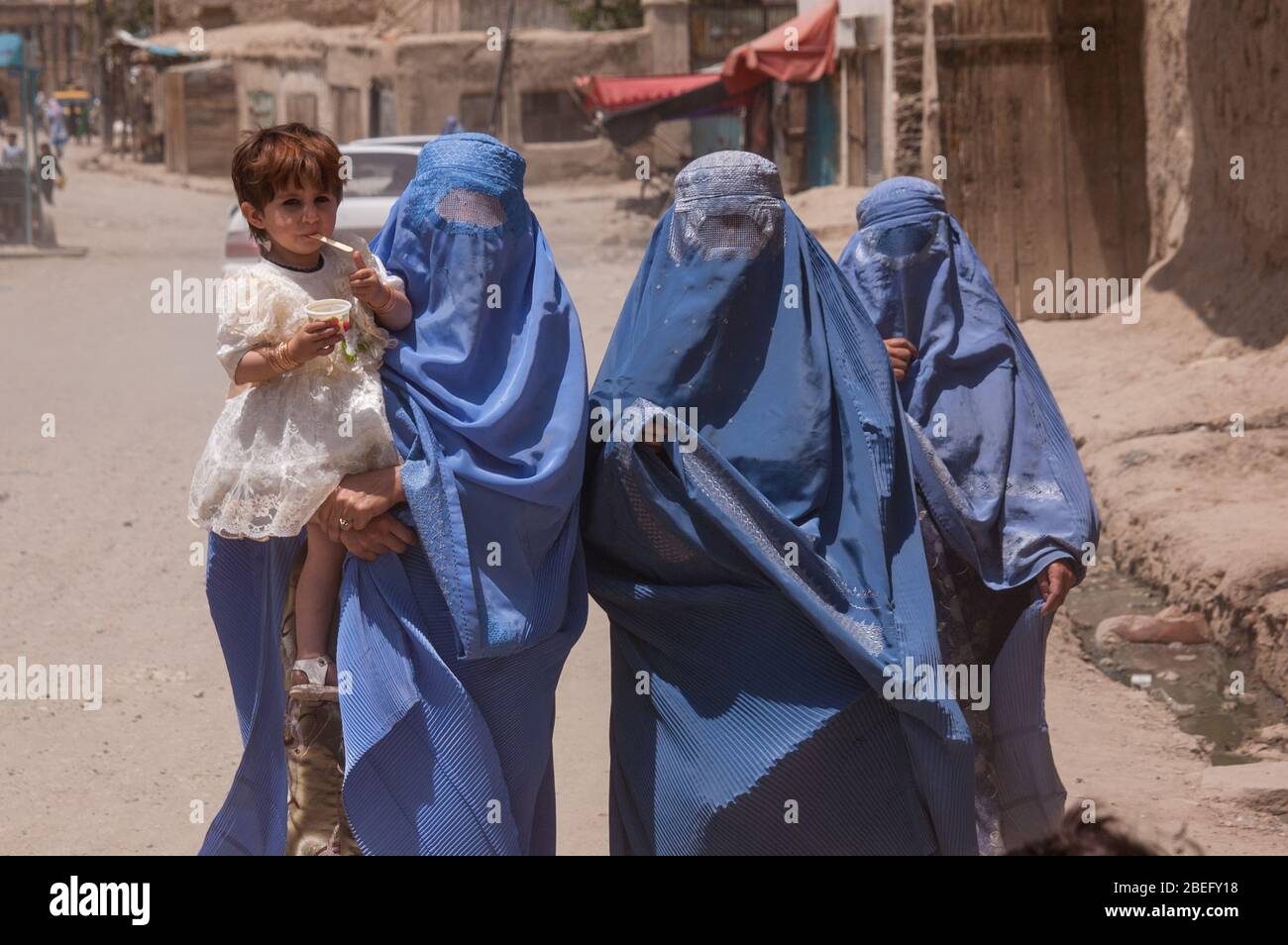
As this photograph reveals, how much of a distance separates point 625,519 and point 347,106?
→ 1001 inches

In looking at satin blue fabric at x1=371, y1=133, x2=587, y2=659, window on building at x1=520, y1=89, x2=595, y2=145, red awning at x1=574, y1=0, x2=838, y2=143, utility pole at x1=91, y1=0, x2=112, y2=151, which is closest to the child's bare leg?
satin blue fabric at x1=371, y1=133, x2=587, y2=659

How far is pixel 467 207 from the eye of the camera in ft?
8.50

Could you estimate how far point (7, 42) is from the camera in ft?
59.1

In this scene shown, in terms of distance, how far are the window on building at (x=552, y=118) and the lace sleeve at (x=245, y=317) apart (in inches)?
902

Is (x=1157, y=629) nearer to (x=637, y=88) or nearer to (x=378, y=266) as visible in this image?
(x=378, y=266)

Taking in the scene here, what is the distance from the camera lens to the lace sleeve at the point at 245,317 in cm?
249

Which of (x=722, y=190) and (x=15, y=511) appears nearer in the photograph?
(x=722, y=190)

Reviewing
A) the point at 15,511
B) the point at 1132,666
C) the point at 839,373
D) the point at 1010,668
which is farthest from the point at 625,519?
the point at 15,511

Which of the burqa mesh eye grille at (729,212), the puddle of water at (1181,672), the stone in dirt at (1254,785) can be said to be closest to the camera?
the burqa mesh eye grille at (729,212)

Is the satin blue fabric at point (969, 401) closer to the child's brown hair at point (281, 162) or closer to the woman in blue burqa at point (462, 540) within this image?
the woman in blue burqa at point (462, 540)

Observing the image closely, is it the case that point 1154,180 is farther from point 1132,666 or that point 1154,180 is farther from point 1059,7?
point 1132,666

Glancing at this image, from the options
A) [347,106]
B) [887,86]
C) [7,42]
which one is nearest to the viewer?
[887,86]

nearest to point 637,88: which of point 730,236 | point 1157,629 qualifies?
point 1157,629

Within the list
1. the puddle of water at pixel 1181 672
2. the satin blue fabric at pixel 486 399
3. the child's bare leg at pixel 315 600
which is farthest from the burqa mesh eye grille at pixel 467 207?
the puddle of water at pixel 1181 672
